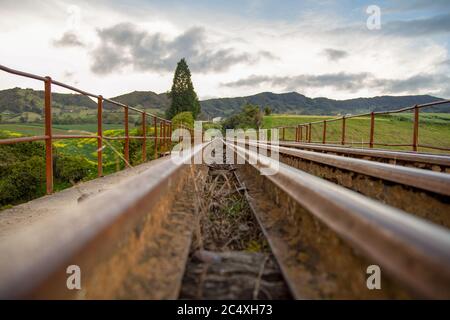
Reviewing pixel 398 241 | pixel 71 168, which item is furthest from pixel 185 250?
pixel 71 168

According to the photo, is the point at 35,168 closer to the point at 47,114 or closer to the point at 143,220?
the point at 47,114

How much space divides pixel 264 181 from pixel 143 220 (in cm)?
208

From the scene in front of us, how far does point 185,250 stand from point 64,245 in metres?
0.76

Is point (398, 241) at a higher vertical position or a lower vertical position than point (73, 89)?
lower

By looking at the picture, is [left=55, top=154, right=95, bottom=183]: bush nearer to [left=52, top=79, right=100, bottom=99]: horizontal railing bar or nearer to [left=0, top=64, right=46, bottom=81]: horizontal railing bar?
[left=52, top=79, right=100, bottom=99]: horizontal railing bar

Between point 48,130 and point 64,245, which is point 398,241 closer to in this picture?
point 64,245

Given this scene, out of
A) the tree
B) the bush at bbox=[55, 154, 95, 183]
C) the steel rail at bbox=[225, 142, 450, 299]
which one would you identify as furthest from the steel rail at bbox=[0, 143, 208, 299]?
the tree

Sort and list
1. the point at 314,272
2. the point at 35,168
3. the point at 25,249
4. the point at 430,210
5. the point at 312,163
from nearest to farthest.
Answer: the point at 25,249 < the point at 314,272 < the point at 430,210 < the point at 312,163 < the point at 35,168

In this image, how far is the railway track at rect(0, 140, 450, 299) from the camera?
653 millimetres

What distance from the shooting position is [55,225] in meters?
0.85

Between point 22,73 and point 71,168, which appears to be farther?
point 71,168

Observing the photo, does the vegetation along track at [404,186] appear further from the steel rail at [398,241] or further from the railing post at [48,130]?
the railing post at [48,130]

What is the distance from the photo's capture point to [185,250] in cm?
145
